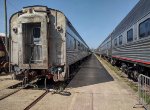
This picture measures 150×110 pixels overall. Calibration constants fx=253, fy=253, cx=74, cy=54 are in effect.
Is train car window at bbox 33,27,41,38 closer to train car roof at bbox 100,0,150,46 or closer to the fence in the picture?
train car roof at bbox 100,0,150,46

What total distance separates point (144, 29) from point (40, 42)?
15.7 ft

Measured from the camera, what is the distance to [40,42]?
1198 centimetres

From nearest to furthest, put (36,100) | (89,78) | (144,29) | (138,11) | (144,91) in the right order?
(144,91), (36,100), (144,29), (138,11), (89,78)

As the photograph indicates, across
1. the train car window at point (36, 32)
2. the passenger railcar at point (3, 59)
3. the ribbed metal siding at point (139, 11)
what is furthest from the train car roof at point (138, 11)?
the passenger railcar at point (3, 59)

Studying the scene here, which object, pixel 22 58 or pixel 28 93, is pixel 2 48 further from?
pixel 28 93

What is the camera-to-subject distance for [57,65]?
11.5 m

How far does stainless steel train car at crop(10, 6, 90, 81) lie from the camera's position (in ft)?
37.1

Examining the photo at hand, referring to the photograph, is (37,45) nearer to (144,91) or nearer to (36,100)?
(36,100)

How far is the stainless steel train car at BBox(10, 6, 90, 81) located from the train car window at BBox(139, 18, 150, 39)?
337 cm

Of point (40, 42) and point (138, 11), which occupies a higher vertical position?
point (138, 11)

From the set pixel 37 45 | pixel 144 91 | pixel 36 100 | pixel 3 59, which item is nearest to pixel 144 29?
pixel 144 91

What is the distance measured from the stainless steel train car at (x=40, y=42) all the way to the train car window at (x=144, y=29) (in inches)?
133

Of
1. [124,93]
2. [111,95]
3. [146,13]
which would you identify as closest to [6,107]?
[111,95]

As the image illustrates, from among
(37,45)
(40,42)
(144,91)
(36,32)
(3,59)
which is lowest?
(144,91)
